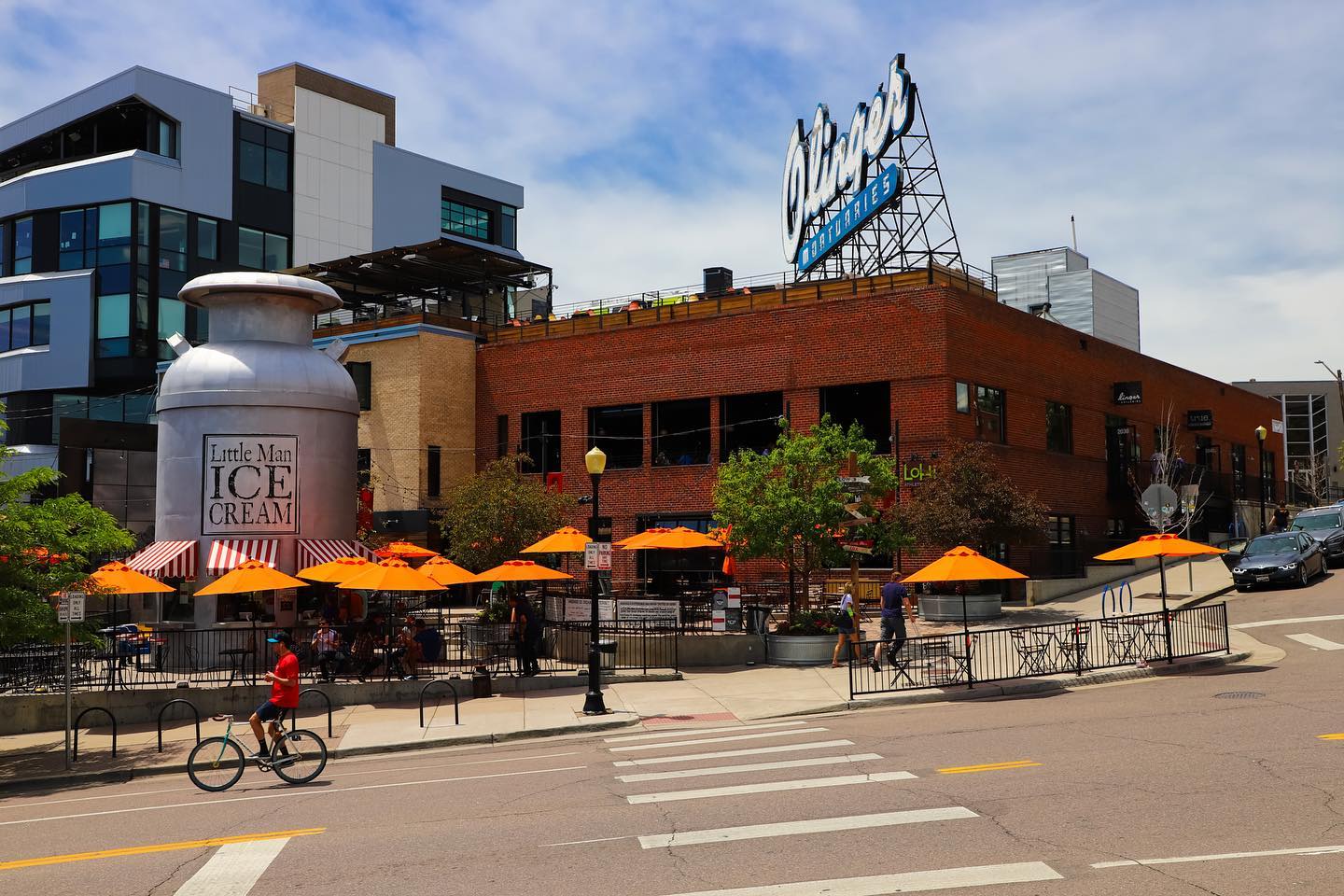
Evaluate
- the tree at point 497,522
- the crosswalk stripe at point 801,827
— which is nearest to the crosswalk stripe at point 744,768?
the crosswalk stripe at point 801,827

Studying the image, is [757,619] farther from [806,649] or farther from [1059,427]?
[1059,427]

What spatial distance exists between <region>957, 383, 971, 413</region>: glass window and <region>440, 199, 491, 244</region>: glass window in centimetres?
4581

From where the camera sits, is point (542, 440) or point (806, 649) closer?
point (806, 649)

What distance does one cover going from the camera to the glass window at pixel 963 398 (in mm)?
36875

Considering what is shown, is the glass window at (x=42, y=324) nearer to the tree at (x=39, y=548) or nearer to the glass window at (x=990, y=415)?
the tree at (x=39, y=548)

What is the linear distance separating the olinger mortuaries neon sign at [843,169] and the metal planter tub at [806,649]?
1969cm

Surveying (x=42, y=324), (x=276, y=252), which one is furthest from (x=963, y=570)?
(x=42, y=324)

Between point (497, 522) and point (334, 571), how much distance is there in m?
8.33

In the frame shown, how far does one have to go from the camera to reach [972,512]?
3166 cm

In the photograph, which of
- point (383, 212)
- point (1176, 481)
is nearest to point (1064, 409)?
point (1176, 481)

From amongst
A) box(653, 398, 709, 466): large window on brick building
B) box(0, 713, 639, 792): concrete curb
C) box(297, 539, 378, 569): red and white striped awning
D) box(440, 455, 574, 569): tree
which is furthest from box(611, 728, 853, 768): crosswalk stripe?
box(653, 398, 709, 466): large window on brick building

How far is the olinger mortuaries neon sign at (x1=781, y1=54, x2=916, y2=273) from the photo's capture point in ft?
134

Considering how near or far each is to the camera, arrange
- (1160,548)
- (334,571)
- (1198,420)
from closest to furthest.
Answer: (1160,548) < (334,571) < (1198,420)

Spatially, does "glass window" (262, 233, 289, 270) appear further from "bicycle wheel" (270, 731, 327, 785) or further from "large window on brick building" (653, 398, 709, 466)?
"bicycle wheel" (270, 731, 327, 785)
